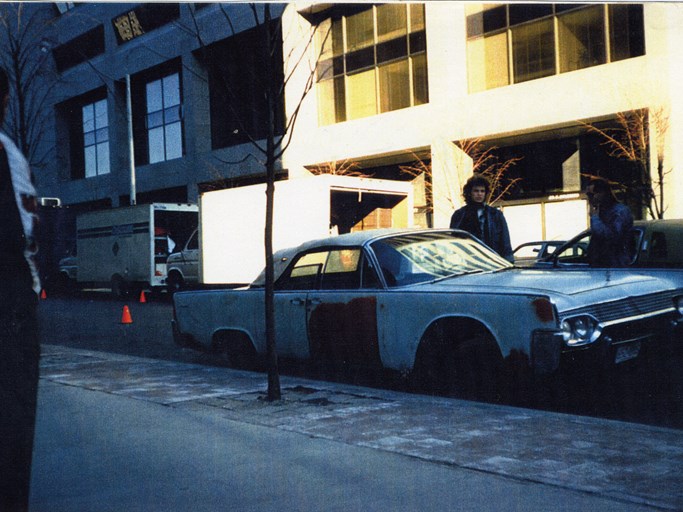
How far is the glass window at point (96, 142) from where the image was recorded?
110 feet

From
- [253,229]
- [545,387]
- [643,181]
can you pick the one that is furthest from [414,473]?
[643,181]

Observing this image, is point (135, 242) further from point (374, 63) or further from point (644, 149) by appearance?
point (644, 149)

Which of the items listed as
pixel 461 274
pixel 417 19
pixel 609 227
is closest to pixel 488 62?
pixel 417 19

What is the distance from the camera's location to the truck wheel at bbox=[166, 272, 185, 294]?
20516mm

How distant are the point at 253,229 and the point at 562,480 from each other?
1304 centimetres

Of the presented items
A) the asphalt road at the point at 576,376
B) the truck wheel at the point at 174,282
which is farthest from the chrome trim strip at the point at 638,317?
the truck wheel at the point at 174,282

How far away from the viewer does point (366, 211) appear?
50.2 ft

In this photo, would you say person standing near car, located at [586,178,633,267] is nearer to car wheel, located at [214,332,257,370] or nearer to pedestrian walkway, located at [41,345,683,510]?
pedestrian walkway, located at [41,345,683,510]

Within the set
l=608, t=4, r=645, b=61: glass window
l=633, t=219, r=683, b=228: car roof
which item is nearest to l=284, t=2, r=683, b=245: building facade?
l=608, t=4, r=645, b=61: glass window

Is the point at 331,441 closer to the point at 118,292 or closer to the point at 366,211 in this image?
the point at 366,211

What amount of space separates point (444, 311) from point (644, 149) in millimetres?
12352

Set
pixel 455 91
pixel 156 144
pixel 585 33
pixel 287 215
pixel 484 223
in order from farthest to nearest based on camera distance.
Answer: pixel 156 144 < pixel 455 91 < pixel 585 33 < pixel 287 215 < pixel 484 223

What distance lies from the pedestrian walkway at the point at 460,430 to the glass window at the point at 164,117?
2599cm

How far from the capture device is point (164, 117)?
32.5 m
